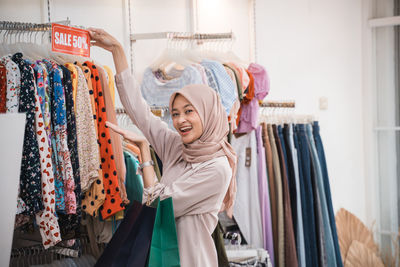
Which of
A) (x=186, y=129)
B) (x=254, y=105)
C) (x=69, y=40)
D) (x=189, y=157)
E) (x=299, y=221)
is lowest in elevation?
(x=299, y=221)

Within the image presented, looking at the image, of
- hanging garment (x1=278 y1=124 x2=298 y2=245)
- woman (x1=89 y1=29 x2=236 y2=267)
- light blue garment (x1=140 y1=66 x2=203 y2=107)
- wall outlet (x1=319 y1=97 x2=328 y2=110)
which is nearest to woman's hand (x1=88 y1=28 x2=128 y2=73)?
woman (x1=89 y1=29 x2=236 y2=267)

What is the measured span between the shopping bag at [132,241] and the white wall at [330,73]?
2501mm

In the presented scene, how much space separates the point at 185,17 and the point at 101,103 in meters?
1.47

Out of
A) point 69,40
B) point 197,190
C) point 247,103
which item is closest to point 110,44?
point 69,40

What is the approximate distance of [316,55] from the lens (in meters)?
4.13

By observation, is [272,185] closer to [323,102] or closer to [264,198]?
[264,198]

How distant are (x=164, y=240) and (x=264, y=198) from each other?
1335 millimetres

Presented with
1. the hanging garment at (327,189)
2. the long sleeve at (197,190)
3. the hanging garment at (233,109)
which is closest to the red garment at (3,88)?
the long sleeve at (197,190)

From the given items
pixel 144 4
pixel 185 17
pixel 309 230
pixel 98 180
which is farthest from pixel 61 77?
pixel 309 230

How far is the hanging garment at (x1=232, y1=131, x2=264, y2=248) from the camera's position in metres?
2.78

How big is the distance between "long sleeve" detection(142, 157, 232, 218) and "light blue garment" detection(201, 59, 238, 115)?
0.71 m

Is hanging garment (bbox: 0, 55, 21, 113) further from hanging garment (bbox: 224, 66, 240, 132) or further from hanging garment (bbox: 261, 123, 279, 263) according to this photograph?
hanging garment (bbox: 261, 123, 279, 263)

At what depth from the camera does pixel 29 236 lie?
6.93 ft

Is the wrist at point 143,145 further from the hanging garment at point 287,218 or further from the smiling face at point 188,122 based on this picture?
the hanging garment at point 287,218
